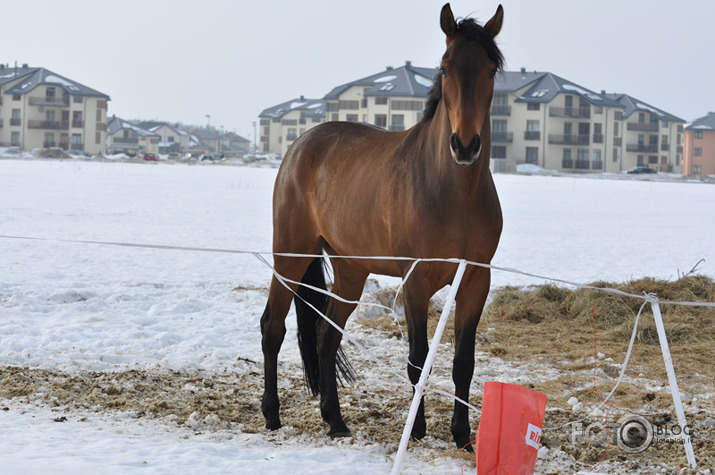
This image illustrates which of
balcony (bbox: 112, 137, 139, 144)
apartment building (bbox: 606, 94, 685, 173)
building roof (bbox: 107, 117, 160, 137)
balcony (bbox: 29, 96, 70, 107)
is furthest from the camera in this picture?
building roof (bbox: 107, 117, 160, 137)

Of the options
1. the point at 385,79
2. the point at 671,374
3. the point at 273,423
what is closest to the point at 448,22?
the point at 671,374

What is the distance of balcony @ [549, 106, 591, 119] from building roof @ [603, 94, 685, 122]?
841 cm

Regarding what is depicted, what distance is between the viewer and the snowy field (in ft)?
13.3

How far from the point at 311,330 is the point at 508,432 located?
7.29 feet

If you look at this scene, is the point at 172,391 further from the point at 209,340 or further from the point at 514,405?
the point at 514,405

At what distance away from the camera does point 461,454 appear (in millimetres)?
4012

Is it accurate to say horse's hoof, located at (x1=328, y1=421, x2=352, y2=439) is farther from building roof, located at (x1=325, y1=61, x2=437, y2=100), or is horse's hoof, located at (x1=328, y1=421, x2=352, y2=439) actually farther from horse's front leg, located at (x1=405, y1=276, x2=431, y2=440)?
building roof, located at (x1=325, y1=61, x2=437, y2=100)

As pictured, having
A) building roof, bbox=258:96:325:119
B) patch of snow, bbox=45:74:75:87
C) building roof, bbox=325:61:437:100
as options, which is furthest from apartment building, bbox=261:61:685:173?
patch of snow, bbox=45:74:75:87

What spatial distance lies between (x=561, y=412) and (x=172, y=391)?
2622 millimetres

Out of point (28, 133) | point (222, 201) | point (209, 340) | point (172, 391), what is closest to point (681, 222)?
point (222, 201)

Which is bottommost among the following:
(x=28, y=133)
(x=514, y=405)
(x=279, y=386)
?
(x=279, y=386)

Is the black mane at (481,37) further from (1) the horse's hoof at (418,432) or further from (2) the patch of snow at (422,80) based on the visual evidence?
(2) the patch of snow at (422,80)

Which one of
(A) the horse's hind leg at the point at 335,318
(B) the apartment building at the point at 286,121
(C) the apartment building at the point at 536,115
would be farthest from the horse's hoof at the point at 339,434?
(B) the apartment building at the point at 286,121
